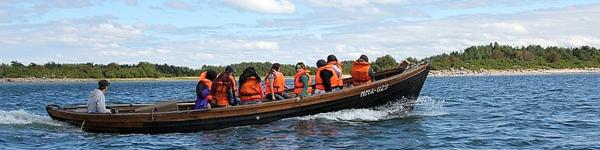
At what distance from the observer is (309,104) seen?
60.1 feet

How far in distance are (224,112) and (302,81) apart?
271cm

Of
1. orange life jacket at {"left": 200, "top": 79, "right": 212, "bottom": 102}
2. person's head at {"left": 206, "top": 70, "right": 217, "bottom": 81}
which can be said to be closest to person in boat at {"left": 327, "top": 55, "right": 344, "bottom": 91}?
person's head at {"left": 206, "top": 70, "right": 217, "bottom": 81}

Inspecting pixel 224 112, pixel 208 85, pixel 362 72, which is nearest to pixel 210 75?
pixel 208 85

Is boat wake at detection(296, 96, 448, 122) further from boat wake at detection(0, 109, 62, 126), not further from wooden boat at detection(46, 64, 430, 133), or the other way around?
boat wake at detection(0, 109, 62, 126)

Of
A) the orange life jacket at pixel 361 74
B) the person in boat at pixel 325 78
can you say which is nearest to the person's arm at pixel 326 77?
the person in boat at pixel 325 78

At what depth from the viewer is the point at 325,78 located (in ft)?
62.6

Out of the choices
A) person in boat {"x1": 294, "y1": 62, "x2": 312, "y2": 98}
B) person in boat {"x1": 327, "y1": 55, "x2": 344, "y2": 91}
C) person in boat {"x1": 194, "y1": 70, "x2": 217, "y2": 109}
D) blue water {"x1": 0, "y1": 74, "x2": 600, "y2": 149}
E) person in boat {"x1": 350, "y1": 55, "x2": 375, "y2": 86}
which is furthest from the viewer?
person in boat {"x1": 350, "y1": 55, "x2": 375, "y2": 86}

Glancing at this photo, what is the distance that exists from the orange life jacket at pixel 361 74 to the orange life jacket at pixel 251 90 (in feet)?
11.6

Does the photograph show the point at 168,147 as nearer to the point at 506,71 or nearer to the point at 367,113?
the point at 367,113

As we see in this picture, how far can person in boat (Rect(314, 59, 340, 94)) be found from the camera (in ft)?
62.6

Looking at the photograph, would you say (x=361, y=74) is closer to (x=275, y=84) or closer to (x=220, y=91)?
Answer: (x=275, y=84)

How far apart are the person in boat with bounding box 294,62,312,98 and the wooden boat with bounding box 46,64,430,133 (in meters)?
0.62

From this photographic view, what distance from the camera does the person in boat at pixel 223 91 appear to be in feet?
57.9

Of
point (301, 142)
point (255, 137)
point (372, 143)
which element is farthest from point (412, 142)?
point (255, 137)
